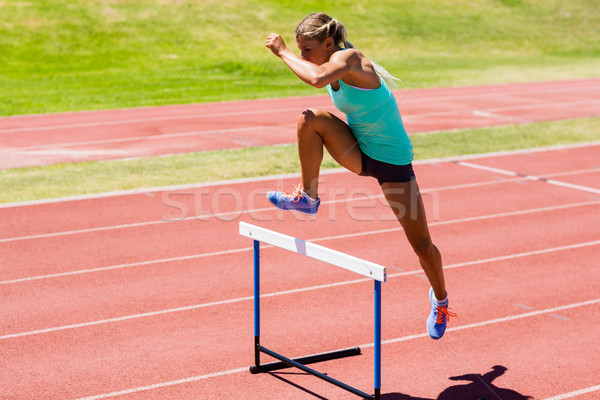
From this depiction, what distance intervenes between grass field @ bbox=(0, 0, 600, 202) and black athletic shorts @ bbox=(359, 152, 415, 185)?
6.29m

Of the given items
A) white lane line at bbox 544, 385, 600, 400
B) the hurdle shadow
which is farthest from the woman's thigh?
white lane line at bbox 544, 385, 600, 400

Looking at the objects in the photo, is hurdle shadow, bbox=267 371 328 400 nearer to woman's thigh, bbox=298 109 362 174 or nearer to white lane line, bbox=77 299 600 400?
white lane line, bbox=77 299 600 400

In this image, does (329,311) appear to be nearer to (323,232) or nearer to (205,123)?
(323,232)

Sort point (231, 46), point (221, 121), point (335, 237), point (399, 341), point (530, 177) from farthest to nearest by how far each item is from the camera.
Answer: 1. point (231, 46)
2. point (221, 121)
3. point (530, 177)
4. point (335, 237)
5. point (399, 341)

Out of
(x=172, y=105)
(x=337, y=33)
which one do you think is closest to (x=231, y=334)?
(x=337, y=33)

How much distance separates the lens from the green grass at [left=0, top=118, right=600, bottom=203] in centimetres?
1029

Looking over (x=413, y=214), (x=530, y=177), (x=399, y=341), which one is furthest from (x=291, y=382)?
(x=530, y=177)

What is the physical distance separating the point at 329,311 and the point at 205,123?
9.84 metres

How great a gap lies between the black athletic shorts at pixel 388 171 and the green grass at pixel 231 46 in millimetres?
14141

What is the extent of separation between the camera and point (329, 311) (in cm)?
621

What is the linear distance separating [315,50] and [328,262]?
121 cm

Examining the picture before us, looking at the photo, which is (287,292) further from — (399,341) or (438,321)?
(438,321)

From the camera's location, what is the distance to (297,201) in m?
4.76

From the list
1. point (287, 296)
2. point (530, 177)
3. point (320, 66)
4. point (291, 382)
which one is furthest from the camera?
point (530, 177)
